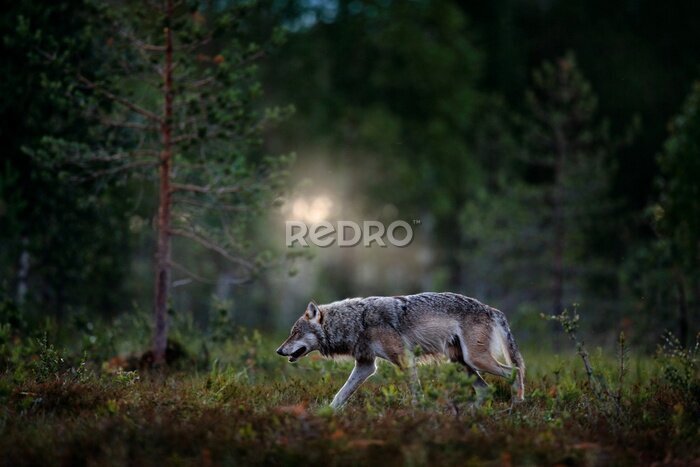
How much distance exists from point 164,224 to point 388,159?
1538 cm

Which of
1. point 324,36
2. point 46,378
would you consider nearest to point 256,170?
point 46,378

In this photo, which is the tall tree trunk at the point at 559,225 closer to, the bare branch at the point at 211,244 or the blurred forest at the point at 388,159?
the blurred forest at the point at 388,159

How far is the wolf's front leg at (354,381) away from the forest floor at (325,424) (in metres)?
0.20

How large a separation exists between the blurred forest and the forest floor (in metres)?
3.69

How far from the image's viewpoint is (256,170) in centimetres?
1161

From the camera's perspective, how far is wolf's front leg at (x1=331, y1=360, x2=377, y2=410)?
7.98 meters

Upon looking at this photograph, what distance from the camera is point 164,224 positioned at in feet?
36.0

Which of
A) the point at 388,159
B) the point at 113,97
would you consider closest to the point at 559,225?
the point at 388,159

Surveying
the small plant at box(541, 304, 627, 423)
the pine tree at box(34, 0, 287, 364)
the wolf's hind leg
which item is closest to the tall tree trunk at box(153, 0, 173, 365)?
the pine tree at box(34, 0, 287, 364)

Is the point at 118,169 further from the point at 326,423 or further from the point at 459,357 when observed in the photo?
the point at 326,423

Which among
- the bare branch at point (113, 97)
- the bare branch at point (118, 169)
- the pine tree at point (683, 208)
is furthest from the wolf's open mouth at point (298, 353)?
the pine tree at point (683, 208)

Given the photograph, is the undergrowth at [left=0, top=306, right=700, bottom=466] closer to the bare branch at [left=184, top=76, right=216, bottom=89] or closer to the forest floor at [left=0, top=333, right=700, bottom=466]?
the forest floor at [left=0, top=333, right=700, bottom=466]

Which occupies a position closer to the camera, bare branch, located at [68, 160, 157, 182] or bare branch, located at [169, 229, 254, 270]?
bare branch, located at [68, 160, 157, 182]

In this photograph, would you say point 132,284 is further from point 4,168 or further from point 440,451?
point 440,451
